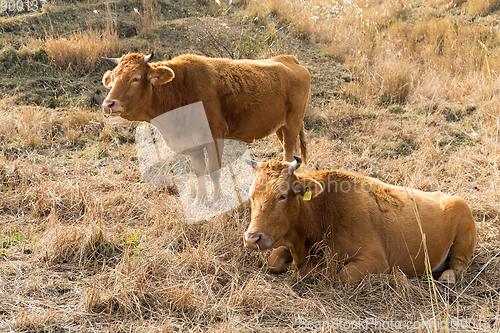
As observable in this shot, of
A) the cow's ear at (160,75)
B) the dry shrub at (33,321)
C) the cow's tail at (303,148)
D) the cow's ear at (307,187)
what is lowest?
the cow's tail at (303,148)

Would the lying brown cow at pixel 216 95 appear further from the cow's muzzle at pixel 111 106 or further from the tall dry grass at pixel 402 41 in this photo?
the tall dry grass at pixel 402 41

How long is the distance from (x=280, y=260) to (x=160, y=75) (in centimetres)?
274

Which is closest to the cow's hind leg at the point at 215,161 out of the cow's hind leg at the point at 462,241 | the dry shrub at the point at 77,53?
the cow's hind leg at the point at 462,241

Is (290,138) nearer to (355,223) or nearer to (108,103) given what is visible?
(355,223)

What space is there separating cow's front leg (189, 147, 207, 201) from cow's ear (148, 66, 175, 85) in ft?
3.71

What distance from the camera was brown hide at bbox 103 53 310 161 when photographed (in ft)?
17.5

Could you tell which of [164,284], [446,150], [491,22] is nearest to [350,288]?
[164,284]

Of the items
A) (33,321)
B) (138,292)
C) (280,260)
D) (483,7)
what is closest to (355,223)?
(280,260)

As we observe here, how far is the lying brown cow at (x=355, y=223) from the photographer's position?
13.5 ft

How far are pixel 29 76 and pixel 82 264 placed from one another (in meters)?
6.67

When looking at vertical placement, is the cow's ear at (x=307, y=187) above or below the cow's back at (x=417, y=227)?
above

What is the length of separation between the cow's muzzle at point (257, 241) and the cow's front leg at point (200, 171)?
88.8 inches

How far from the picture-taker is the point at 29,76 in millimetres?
9422

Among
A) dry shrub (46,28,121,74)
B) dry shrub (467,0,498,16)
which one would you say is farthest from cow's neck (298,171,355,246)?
dry shrub (467,0,498,16)
